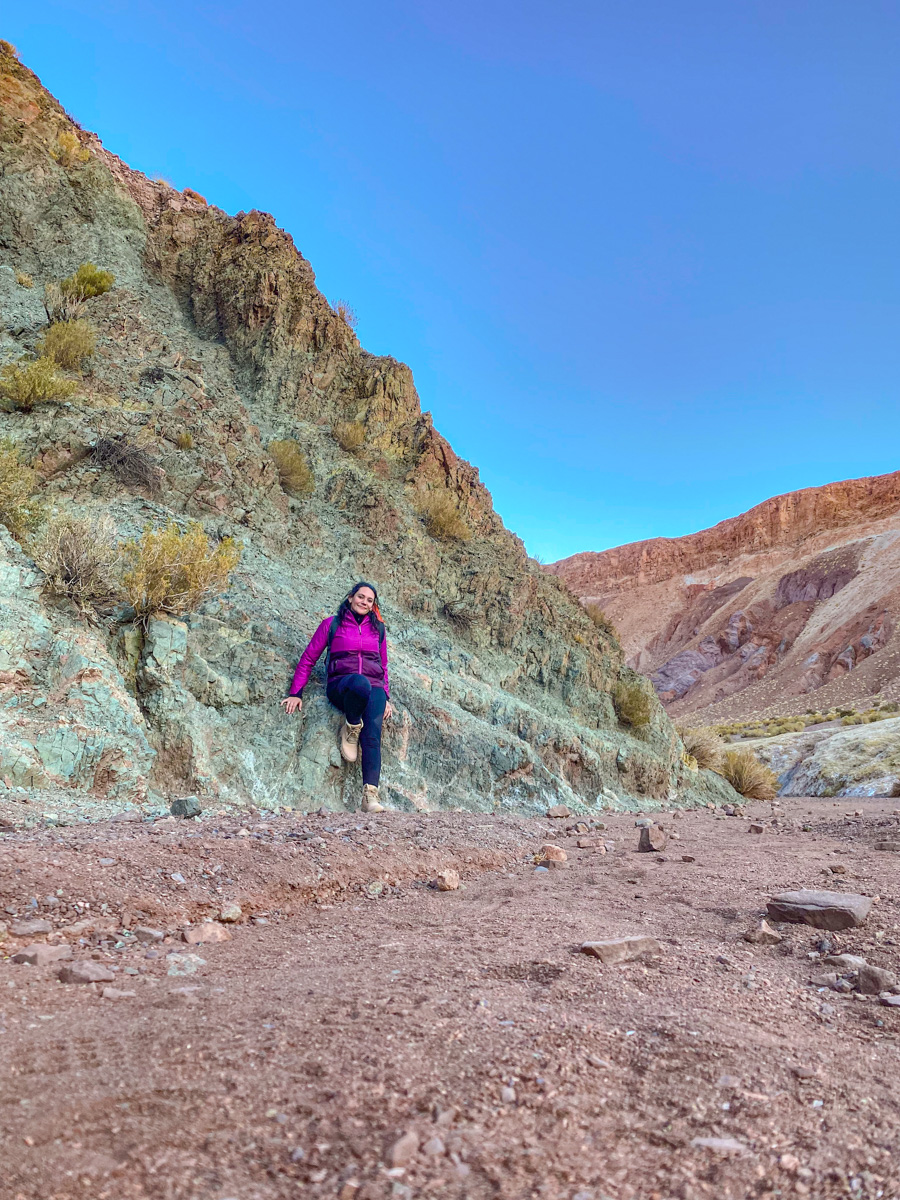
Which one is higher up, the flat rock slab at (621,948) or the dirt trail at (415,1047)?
the flat rock slab at (621,948)

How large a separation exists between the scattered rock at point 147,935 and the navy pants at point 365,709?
124 inches

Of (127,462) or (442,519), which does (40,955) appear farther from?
(442,519)

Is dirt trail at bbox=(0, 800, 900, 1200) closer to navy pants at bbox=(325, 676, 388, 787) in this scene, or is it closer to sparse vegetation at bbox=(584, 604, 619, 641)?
navy pants at bbox=(325, 676, 388, 787)

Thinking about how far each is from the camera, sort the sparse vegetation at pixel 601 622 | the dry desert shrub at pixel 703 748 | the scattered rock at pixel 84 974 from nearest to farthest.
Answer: the scattered rock at pixel 84 974, the dry desert shrub at pixel 703 748, the sparse vegetation at pixel 601 622

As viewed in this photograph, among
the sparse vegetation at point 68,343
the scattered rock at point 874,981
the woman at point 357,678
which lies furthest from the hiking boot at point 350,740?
the sparse vegetation at point 68,343

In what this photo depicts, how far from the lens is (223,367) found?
36.7ft

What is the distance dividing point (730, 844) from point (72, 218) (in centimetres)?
1475

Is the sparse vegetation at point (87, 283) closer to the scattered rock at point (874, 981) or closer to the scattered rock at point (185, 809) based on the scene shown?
the scattered rock at point (185, 809)

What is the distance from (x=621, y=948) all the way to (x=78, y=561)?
5.67 metres

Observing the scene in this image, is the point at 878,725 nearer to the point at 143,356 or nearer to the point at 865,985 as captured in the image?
the point at 865,985

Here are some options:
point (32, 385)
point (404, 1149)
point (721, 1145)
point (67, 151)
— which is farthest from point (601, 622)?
point (67, 151)

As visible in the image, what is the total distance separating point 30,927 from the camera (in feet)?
8.63

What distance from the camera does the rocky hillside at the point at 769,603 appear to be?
40.5 m

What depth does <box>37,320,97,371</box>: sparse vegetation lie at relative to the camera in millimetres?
8656
